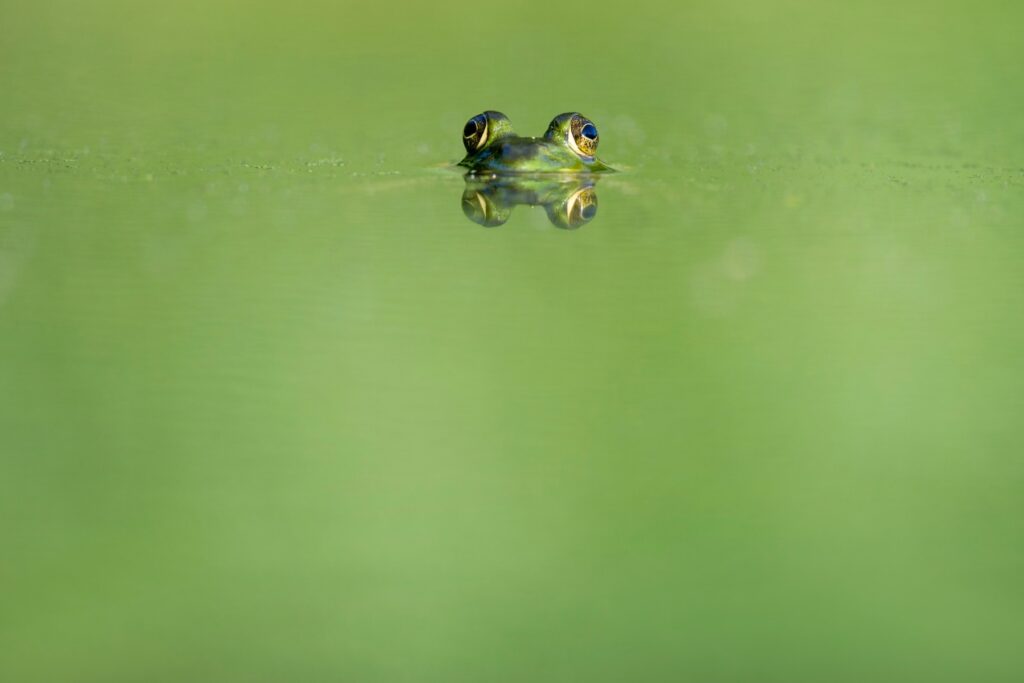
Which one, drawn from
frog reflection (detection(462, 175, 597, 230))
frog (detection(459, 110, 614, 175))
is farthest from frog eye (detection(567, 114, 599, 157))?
frog reflection (detection(462, 175, 597, 230))

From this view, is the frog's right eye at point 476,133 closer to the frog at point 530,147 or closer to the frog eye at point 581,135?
the frog at point 530,147

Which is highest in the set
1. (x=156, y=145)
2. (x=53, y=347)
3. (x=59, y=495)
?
(x=156, y=145)

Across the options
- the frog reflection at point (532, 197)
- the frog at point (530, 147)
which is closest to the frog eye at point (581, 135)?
the frog at point (530, 147)

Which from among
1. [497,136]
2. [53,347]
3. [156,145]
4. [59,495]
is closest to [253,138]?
[156,145]

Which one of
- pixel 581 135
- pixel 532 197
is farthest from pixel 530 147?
pixel 532 197

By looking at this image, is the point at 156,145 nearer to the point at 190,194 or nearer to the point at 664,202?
the point at 190,194

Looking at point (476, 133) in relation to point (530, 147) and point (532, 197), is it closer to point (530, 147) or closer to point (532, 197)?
point (530, 147)

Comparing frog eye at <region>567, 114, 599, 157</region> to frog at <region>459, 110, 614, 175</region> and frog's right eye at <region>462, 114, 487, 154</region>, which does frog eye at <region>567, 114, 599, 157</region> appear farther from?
frog's right eye at <region>462, 114, 487, 154</region>
